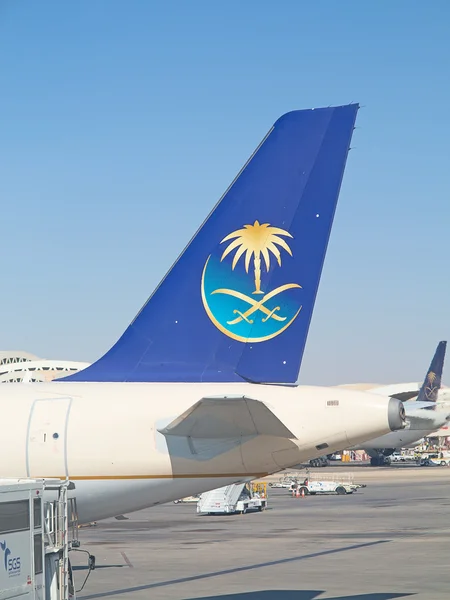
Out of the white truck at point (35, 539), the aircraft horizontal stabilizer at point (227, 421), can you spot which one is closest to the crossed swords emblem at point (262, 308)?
the aircraft horizontal stabilizer at point (227, 421)

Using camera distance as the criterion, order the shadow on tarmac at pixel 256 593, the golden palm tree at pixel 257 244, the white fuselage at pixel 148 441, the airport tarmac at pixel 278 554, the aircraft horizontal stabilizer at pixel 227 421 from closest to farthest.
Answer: the aircraft horizontal stabilizer at pixel 227 421 → the white fuselage at pixel 148 441 → the golden palm tree at pixel 257 244 → the shadow on tarmac at pixel 256 593 → the airport tarmac at pixel 278 554

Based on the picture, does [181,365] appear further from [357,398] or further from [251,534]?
[251,534]

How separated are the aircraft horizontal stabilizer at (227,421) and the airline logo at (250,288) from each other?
2.16 metres

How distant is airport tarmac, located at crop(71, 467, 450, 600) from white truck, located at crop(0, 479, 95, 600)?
742 cm

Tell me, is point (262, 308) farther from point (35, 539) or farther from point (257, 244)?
point (35, 539)

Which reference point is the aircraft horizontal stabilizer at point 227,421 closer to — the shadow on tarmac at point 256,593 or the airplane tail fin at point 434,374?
the shadow on tarmac at point 256,593

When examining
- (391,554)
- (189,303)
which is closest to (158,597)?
(189,303)

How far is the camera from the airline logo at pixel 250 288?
61.6ft

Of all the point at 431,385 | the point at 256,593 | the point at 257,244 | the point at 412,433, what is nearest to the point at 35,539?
the point at 257,244

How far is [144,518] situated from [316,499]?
61.2ft

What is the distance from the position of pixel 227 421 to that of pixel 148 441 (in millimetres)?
1707

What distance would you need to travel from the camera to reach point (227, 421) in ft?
55.8

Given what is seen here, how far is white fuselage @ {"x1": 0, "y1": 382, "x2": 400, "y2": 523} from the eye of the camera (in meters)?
17.5

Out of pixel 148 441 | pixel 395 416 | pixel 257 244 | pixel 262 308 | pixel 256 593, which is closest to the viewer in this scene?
pixel 395 416
